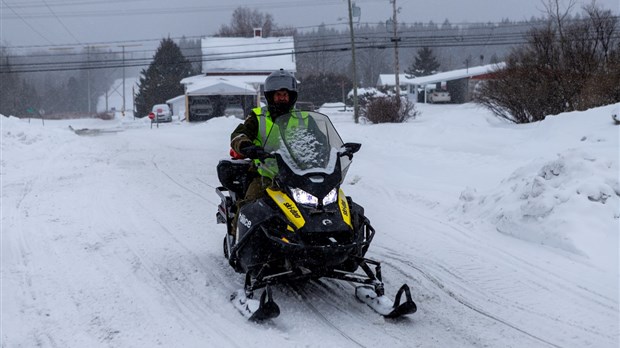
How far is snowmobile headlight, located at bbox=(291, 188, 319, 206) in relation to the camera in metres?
4.89

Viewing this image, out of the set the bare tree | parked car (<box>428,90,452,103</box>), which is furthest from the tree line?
parked car (<box>428,90,452,103</box>)

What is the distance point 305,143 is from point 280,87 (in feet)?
2.50

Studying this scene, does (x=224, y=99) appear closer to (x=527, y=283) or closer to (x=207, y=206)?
(x=207, y=206)

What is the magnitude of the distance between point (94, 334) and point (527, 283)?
396cm

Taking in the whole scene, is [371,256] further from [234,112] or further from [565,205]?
[234,112]

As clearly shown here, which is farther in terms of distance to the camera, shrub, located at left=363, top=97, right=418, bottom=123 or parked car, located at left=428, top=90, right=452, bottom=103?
parked car, located at left=428, top=90, right=452, bottom=103

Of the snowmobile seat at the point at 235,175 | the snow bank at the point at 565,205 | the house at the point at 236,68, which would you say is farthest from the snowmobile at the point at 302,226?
the house at the point at 236,68

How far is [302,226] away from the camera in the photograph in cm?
473

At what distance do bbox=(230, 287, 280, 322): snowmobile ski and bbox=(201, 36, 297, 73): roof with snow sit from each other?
53.6m

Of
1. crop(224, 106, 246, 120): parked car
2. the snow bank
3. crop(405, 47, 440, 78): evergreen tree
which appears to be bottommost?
the snow bank

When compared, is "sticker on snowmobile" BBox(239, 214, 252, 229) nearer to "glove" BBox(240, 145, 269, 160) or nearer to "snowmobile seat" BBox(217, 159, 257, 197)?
"glove" BBox(240, 145, 269, 160)

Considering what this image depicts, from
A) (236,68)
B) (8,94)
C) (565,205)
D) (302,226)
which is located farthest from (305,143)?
(8,94)

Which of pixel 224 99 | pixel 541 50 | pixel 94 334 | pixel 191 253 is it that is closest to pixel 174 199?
pixel 191 253

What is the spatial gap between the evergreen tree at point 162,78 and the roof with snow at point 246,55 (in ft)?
17.4
